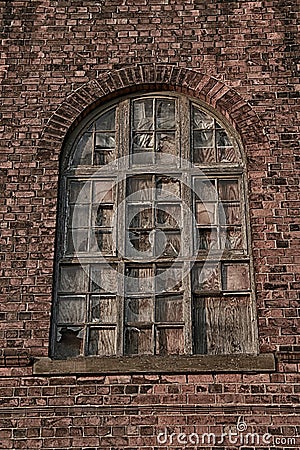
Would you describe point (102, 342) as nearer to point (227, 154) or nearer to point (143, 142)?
point (143, 142)

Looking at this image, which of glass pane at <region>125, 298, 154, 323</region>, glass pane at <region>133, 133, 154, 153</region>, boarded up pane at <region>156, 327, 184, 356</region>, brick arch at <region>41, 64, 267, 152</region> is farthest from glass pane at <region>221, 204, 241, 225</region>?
boarded up pane at <region>156, 327, 184, 356</region>

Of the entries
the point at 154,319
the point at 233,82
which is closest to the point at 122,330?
the point at 154,319

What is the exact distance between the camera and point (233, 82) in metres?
9.02

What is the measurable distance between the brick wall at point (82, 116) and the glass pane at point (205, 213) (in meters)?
0.44

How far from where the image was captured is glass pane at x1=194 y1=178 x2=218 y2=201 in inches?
339

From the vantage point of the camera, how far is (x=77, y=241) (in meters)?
8.43

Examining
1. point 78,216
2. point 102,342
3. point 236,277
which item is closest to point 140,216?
point 78,216

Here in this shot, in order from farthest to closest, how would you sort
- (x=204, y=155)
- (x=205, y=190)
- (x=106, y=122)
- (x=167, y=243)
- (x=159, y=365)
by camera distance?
(x=106, y=122) < (x=204, y=155) < (x=205, y=190) < (x=167, y=243) < (x=159, y=365)

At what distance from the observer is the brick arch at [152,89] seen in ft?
28.8

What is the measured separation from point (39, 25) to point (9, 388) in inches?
169

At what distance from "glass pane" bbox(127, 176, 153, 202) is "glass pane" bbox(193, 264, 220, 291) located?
0.97m

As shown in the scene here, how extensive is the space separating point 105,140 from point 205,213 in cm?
141

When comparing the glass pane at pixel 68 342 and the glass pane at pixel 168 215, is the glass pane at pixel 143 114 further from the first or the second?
the glass pane at pixel 68 342

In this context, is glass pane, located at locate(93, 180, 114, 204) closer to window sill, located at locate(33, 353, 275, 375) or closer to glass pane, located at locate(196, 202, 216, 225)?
glass pane, located at locate(196, 202, 216, 225)
